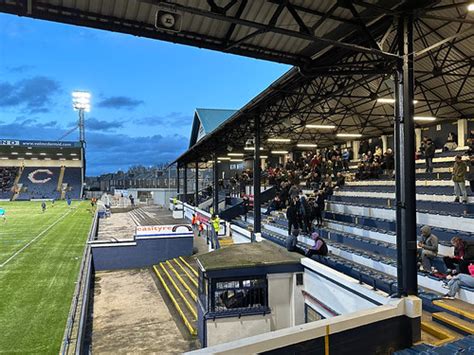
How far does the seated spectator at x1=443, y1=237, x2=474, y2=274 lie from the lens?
6.18m

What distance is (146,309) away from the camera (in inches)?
465

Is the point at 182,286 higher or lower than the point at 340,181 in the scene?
lower

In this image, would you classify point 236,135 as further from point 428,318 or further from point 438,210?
point 428,318

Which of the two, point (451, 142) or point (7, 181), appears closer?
point (451, 142)

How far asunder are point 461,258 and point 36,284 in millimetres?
13378

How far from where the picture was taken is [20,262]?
52.6 ft

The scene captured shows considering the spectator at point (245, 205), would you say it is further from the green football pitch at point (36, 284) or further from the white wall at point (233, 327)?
the white wall at point (233, 327)

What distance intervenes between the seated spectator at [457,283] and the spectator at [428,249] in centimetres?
101

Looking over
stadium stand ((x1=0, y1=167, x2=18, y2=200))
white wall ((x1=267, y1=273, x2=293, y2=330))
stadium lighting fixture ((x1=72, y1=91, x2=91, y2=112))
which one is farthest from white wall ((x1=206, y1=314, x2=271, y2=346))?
stadium stand ((x1=0, y1=167, x2=18, y2=200))

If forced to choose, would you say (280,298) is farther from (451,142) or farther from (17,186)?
(17,186)

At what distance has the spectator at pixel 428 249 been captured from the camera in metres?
7.06

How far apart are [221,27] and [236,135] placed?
48.0ft

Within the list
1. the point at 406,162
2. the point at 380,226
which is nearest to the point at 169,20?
the point at 406,162

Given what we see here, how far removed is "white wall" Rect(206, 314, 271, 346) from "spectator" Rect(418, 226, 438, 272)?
3.87m
